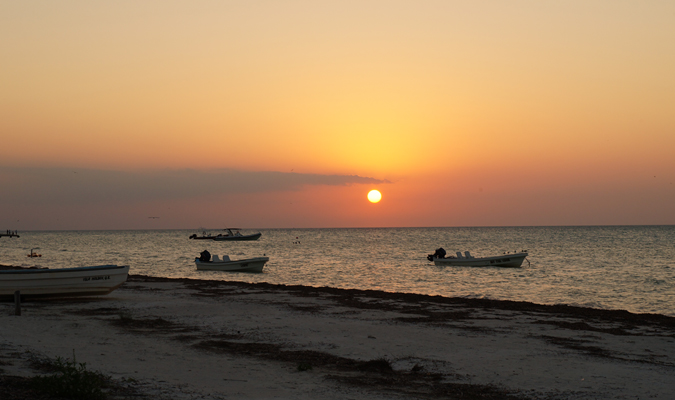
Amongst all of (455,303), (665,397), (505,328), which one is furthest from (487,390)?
(455,303)

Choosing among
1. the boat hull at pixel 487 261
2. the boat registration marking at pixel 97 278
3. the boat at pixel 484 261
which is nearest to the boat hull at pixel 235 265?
the boat at pixel 484 261

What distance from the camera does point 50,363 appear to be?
1086 centimetres

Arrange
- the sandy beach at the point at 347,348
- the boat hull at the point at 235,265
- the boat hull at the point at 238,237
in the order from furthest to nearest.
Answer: the boat hull at the point at 238,237 → the boat hull at the point at 235,265 → the sandy beach at the point at 347,348

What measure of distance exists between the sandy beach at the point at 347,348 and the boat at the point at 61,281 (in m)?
→ 0.51

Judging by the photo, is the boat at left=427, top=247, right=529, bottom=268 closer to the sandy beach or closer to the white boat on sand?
the white boat on sand

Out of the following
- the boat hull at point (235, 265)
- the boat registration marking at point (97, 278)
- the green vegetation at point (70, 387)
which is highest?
the boat registration marking at point (97, 278)

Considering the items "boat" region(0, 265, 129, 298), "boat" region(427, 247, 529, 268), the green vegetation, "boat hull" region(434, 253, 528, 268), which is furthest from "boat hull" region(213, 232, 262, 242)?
the green vegetation

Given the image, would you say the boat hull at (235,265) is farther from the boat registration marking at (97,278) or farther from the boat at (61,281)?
the boat registration marking at (97,278)

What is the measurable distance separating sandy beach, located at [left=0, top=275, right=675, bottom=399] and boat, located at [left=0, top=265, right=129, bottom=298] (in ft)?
1.66

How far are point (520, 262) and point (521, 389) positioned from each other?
167ft

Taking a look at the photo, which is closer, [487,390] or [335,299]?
[487,390]

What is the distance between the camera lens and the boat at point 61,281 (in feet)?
67.8

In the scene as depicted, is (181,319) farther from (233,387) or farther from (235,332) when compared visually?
(233,387)

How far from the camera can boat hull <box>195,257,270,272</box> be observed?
52.0 metres
